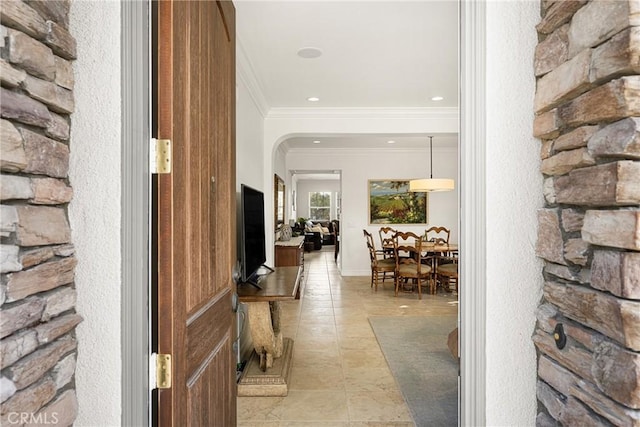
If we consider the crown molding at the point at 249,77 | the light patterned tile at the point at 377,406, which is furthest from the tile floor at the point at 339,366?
the crown molding at the point at 249,77

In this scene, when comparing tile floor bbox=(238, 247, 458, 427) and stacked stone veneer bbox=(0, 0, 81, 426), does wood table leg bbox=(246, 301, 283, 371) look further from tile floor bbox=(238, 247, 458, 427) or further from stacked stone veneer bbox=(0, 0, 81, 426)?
stacked stone veneer bbox=(0, 0, 81, 426)

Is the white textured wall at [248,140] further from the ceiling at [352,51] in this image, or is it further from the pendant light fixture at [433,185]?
the pendant light fixture at [433,185]

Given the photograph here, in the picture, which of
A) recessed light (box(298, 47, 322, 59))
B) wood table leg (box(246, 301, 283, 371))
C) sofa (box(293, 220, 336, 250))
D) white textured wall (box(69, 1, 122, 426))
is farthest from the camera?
sofa (box(293, 220, 336, 250))

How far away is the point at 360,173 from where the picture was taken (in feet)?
27.4

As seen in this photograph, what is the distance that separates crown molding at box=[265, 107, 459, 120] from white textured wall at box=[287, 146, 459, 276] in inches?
128

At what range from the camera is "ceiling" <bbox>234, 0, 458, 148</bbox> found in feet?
8.23

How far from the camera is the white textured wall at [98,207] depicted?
3.27ft

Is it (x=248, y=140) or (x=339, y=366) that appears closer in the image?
(x=339, y=366)

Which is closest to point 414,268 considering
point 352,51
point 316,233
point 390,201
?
point 390,201

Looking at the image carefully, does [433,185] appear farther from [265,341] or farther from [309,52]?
[265,341]

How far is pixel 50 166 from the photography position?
0.91m

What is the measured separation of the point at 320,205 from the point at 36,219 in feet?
50.5

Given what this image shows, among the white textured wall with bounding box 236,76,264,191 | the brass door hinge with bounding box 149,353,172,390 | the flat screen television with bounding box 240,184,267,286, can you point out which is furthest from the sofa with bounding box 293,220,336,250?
the brass door hinge with bounding box 149,353,172,390

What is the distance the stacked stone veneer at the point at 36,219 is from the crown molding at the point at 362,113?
13.3 ft
